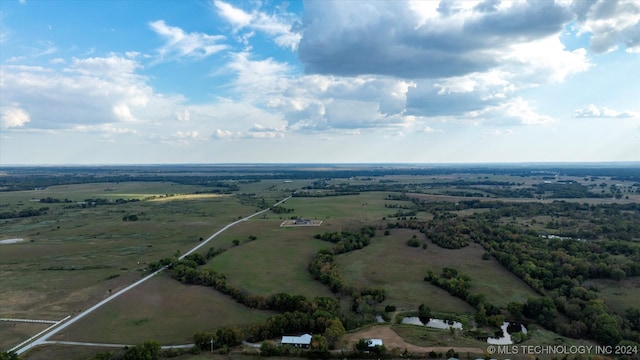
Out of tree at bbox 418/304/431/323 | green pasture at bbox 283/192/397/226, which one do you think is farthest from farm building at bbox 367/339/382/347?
green pasture at bbox 283/192/397/226

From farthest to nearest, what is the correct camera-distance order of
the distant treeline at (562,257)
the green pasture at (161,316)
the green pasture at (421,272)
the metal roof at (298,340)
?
1. the green pasture at (421,272)
2. the distant treeline at (562,257)
3. the green pasture at (161,316)
4. the metal roof at (298,340)

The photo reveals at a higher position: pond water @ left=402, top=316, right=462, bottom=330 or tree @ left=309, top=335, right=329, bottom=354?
tree @ left=309, top=335, right=329, bottom=354

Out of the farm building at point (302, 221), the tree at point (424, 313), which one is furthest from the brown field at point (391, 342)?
the farm building at point (302, 221)

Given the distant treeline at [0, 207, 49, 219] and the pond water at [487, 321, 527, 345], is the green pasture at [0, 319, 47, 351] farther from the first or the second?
the distant treeline at [0, 207, 49, 219]

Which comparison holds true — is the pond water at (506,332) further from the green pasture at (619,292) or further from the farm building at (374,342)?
the green pasture at (619,292)

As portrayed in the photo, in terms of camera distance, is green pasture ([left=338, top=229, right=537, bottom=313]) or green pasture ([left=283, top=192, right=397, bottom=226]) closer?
green pasture ([left=338, top=229, right=537, bottom=313])

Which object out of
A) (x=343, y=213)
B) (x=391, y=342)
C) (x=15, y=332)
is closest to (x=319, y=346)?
(x=391, y=342)
